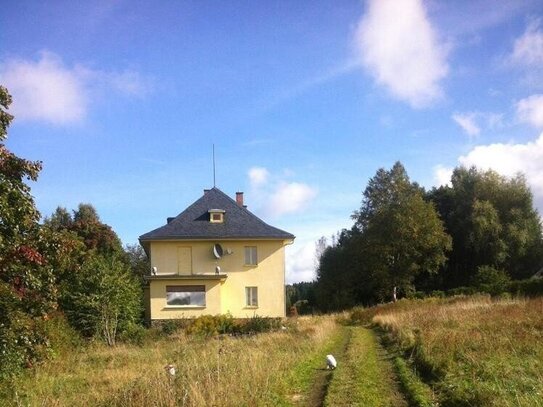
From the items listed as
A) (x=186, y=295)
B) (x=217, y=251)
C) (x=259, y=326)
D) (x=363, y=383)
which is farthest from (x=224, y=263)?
(x=363, y=383)

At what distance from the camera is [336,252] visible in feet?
210

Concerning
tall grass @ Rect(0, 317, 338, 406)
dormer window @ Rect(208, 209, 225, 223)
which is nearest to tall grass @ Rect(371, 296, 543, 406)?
tall grass @ Rect(0, 317, 338, 406)

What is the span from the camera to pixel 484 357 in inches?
437

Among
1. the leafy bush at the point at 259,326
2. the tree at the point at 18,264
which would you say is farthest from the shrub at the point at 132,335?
the tree at the point at 18,264

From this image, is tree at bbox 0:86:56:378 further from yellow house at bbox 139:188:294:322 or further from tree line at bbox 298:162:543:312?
tree line at bbox 298:162:543:312

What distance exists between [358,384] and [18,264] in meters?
6.79

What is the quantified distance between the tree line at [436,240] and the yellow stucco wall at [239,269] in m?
17.6

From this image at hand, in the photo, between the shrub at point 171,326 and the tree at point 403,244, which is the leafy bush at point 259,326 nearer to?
the shrub at point 171,326

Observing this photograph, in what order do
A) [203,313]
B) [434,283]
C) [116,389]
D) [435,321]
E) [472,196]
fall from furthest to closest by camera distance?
[434,283]
[472,196]
[203,313]
[435,321]
[116,389]

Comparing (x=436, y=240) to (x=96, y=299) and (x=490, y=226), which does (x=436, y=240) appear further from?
(x=96, y=299)

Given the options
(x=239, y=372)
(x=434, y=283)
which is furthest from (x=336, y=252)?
(x=239, y=372)

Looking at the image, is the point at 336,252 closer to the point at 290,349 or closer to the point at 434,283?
the point at 434,283

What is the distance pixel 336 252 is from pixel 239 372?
53830 millimetres

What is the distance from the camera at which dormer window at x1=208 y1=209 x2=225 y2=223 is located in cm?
3863
